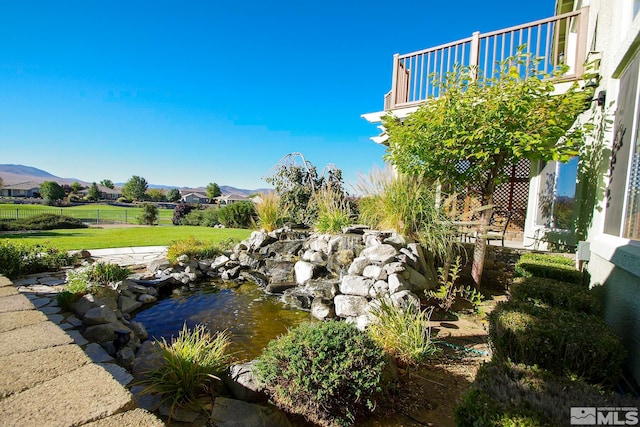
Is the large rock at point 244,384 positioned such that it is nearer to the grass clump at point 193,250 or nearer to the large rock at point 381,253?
the large rock at point 381,253

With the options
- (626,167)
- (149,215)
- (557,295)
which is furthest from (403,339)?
(149,215)

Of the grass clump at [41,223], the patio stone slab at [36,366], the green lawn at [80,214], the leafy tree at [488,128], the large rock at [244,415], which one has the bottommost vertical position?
the green lawn at [80,214]

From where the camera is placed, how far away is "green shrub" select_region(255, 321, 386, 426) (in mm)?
1833

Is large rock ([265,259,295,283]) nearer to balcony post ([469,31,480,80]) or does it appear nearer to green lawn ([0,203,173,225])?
balcony post ([469,31,480,80])

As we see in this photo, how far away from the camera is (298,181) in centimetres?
886

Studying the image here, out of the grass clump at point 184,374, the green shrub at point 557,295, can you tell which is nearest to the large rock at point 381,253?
the green shrub at point 557,295

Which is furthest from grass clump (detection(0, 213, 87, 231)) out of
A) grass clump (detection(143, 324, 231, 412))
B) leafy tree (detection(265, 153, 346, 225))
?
grass clump (detection(143, 324, 231, 412))

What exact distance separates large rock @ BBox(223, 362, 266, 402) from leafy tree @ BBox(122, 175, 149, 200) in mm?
73156

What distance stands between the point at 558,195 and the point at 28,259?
975cm

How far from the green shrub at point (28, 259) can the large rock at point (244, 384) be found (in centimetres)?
483

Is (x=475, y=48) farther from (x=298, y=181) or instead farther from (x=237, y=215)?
(x=237, y=215)

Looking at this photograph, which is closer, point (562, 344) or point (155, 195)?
point (562, 344)

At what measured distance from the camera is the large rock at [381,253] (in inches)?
166

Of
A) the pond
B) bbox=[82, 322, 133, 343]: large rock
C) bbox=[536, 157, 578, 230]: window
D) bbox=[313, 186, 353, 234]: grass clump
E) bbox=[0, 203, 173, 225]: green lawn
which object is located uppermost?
bbox=[536, 157, 578, 230]: window
